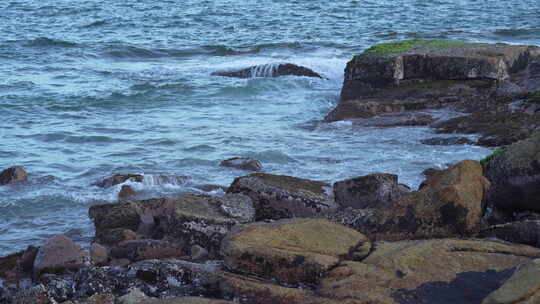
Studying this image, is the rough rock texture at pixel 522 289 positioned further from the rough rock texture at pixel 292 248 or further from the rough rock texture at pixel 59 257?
the rough rock texture at pixel 59 257

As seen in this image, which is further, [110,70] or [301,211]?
[110,70]

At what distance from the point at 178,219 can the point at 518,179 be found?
3.29m

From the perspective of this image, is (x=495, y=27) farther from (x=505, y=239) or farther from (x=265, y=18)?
(x=505, y=239)

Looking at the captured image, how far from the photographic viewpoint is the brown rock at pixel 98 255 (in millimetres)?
7129

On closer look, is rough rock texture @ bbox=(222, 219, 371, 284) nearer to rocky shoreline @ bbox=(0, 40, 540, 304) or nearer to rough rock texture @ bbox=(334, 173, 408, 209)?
rocky shoreline @ bbox=(0, 40, 540, 304)

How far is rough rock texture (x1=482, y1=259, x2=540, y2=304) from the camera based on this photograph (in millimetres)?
4281

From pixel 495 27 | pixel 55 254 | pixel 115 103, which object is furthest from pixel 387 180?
pixel 495 27

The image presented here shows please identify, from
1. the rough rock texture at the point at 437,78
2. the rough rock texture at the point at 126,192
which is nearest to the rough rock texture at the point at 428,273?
the rough rock texture at the point at 126,192

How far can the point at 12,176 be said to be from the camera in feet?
35.8

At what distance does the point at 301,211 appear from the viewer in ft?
26.8

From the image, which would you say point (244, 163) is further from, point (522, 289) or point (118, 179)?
point (522, 289)

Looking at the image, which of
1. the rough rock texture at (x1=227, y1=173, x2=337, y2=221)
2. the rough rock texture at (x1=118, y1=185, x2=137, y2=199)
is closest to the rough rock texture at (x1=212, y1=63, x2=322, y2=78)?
the rough rock texture at (x1=118, y1=185, x2=137, y2=199)

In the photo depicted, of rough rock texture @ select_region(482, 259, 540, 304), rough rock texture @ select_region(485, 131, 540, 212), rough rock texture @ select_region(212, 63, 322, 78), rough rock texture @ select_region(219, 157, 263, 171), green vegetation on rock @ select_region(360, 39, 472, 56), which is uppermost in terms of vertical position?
rough rock texture @ select_region(482, 259, 540, 304)

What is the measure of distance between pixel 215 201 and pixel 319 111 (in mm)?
7864
